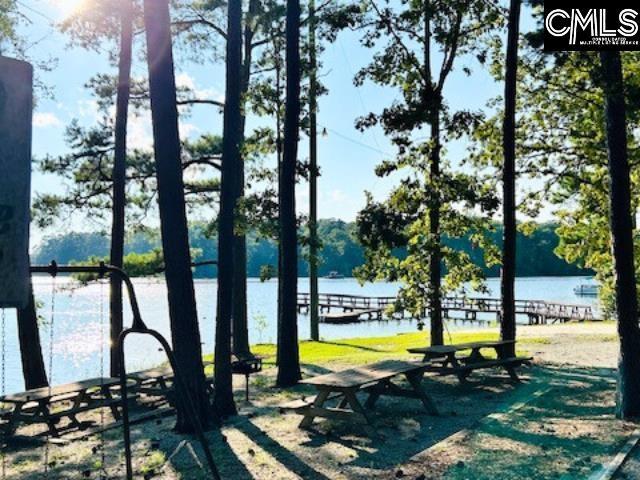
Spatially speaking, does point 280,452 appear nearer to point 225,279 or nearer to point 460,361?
point 225,279

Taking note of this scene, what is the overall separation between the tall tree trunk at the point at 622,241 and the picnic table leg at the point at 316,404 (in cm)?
310

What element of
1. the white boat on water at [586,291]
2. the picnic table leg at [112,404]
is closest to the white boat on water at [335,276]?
the white boat on water at [586,291]

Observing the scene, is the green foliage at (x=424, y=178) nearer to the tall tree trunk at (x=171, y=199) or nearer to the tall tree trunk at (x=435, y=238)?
the tall tree trunk at (x=435, y=238)

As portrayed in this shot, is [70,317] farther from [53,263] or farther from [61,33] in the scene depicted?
[53,263]

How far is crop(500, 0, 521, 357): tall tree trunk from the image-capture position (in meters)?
10.7

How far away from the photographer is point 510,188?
10.8 metres

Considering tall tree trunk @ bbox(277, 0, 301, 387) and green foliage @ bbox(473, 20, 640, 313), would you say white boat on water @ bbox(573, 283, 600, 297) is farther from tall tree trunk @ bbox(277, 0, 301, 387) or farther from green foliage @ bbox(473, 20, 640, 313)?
tall tree trunk @ bbox(277, 0, 301, 387)

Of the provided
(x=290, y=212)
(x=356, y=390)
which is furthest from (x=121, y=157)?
(x=356, y=390)

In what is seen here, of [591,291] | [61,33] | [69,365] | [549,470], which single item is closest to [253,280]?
[591,291]

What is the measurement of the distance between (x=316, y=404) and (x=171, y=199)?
2.62m

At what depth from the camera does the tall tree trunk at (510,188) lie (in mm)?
10664

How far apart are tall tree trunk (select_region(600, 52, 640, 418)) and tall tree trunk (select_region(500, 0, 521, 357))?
410 cm

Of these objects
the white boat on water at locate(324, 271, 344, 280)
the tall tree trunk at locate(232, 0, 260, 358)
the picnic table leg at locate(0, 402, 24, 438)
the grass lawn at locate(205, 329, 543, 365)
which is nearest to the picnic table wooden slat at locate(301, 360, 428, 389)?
the picnic table leg at locate(0, 402, 24, 438)

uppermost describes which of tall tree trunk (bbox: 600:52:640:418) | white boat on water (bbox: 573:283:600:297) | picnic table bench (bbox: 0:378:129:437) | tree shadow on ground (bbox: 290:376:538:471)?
tall tree trunk (bbox: 600:52:640:418)
